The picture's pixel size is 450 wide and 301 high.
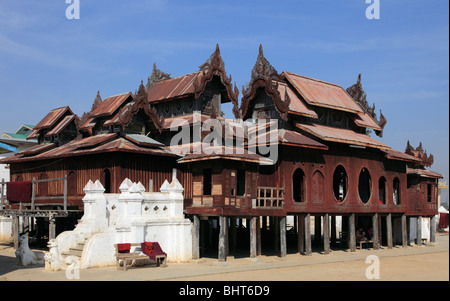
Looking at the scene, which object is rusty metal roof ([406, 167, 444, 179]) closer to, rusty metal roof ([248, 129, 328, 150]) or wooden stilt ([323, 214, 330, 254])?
wooden stilt ([323, 214, 330, 254])

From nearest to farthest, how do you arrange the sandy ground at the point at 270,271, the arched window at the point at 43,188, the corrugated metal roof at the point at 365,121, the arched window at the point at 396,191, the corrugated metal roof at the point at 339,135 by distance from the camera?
the sandy ground at the point at 270,271, the corrugated metal roof at the point at 339,135, the arched window at the point at 43,188, the corrugated metal roof at the point at 365,121, the arched window at the point at 396,191

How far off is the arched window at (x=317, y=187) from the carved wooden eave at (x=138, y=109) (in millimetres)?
8576

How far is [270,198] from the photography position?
A: 1049 inches

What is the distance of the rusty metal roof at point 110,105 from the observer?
99.9ft

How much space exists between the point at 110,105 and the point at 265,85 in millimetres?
8478

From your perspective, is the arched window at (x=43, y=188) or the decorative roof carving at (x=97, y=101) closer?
the arched window at (x=43, y=188)

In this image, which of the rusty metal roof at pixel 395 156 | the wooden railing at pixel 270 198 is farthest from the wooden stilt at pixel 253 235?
the rusty metal roof at pixel 395 156

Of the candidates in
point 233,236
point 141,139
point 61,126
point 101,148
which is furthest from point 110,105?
point 233,236

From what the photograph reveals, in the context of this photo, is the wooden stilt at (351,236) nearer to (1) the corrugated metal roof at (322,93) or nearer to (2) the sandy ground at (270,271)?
(2) the sandy ground at (270,271)

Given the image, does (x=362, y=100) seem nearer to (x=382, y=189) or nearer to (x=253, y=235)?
(x=382, y=189)

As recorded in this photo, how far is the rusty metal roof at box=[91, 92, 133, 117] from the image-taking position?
3045 centimetres

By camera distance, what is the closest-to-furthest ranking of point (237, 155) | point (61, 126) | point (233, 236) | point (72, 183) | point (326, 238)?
point (237, 155), point (326, 238), point (72, 183), point (233, 236), point (61, 126)

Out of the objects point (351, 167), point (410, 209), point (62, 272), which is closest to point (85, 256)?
point (62, 272)

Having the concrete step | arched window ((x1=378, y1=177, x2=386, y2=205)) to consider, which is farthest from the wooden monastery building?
the concrete step
